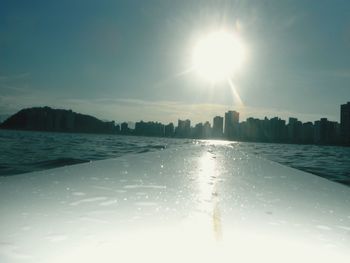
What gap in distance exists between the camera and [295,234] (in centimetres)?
425

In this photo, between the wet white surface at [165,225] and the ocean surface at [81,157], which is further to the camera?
the ocean surface at [81,157]

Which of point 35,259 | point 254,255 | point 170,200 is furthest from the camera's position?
point 170,200

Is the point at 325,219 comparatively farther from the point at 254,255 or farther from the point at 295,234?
the point at 254,255

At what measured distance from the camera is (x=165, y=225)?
436 cm

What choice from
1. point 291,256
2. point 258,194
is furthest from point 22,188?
point 291,256

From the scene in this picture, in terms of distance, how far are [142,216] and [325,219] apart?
302cm

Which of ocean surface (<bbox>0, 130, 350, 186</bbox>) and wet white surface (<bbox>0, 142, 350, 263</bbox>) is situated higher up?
wet white surface (<bbox>0, 142, 350, 263</bbox>)

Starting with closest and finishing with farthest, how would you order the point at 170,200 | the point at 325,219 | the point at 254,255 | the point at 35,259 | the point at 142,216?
the point at 35,259, the point at 254,255, the point at 142,216, the point at 325,219, the point at 170,200

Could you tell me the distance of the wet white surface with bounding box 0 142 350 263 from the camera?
10.8 ft

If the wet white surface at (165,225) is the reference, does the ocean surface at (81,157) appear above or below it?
below

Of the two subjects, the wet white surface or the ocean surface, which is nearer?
the wet white surface

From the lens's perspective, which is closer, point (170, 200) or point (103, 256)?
point (103, 256)

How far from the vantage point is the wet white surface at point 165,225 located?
10.8ft

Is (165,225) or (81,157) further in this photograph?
(81,157)
